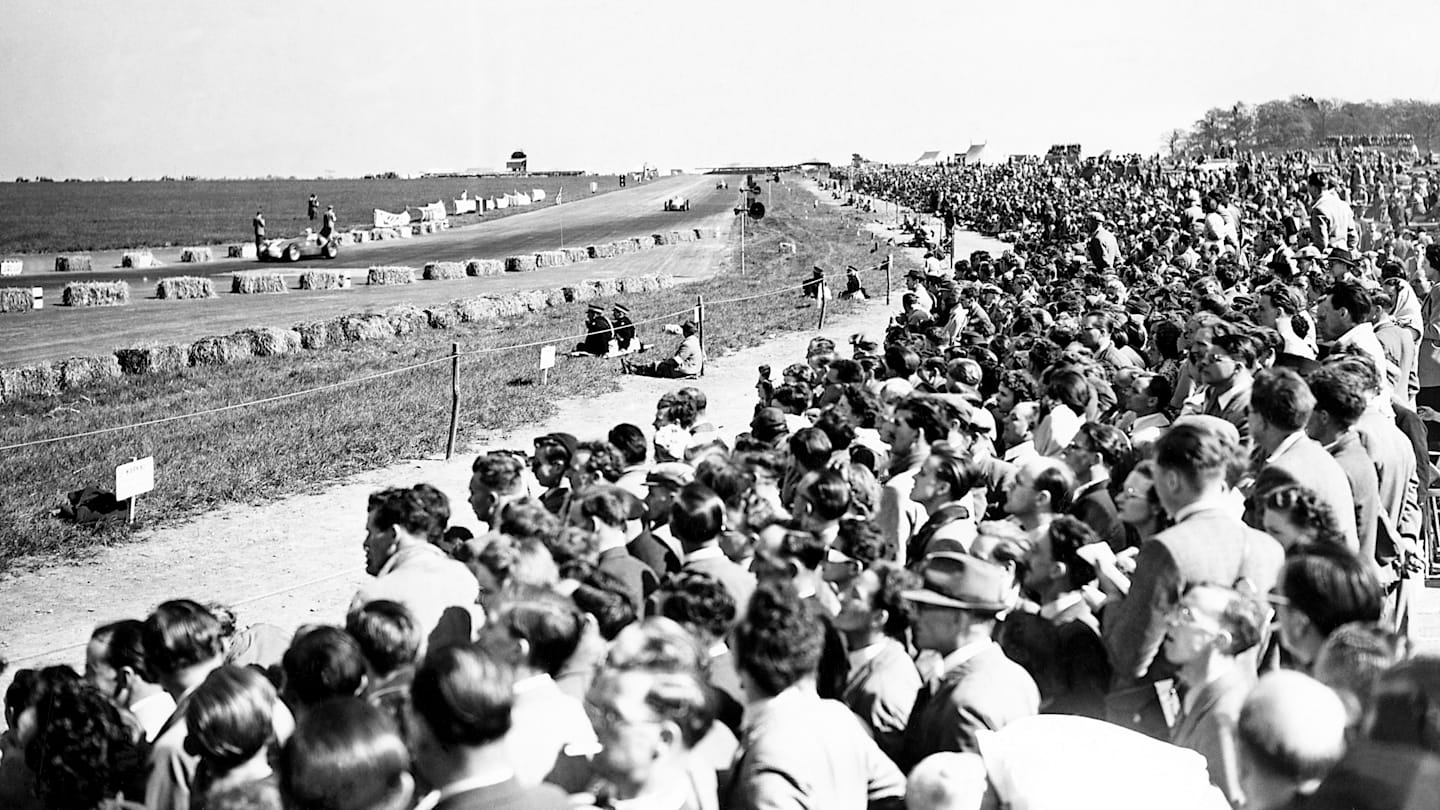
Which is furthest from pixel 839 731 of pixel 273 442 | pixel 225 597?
pixel 273 442

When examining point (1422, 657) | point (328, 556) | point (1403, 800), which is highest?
point (1422, 657)

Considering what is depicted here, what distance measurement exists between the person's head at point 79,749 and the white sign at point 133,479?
7593mm

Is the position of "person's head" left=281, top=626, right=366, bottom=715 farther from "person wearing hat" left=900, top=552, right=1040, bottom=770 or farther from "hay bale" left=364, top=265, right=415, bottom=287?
"hay bale" left=364, top=265, right=415, bottom=287

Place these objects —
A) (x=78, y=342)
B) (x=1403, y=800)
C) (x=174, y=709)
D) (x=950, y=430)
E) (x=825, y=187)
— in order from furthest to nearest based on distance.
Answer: (x=825, y=187) < (x=78, y=342) < (x=950, y=430) < (x=174, y=709) < (x=1403, y=800)

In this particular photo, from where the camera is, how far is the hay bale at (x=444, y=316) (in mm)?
26594

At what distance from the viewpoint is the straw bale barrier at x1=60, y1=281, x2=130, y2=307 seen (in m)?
30.7

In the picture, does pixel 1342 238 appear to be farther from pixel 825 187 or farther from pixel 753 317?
pixel 825 187

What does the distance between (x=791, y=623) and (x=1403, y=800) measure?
157 cm

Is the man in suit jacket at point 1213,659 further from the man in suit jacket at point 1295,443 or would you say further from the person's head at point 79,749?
the person's head at point 79,749

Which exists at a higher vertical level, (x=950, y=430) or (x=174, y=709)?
(x=950, y=430)

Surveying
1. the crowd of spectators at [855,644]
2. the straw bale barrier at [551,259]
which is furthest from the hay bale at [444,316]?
the crowd of spectators at [855,644]

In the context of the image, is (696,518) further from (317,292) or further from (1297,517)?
(317,292)

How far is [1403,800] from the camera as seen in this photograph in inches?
105

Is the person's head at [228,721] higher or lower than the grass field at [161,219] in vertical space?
lower
